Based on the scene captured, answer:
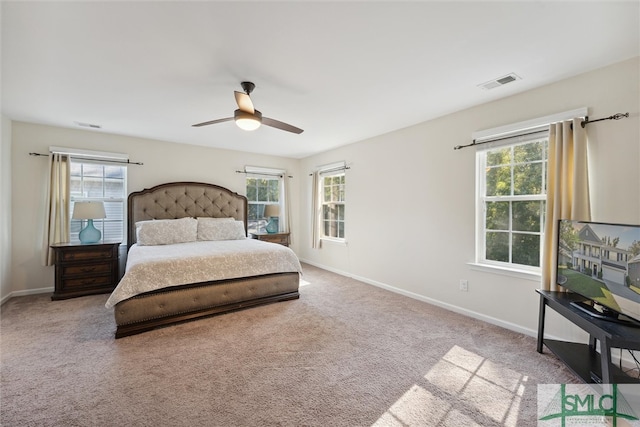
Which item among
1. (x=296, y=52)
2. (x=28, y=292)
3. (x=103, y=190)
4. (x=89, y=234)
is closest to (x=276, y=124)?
(x=296, y=52)

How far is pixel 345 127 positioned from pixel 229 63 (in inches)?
81.1

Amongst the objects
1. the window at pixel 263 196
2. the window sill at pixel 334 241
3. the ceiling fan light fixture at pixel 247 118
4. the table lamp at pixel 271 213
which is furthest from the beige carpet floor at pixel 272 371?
the window at pixel 263 196

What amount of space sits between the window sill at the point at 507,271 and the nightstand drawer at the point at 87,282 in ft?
16.4

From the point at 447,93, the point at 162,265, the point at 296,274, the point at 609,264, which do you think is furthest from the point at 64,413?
the point at 447,93

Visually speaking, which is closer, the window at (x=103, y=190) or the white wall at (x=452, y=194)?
the white wall at (x=452, y=194)

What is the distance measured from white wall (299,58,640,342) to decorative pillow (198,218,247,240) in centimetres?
192

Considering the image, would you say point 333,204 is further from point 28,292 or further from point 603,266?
point 28,292

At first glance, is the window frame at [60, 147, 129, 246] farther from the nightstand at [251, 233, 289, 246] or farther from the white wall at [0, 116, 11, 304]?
the nightstand at [251, 233, 289, 246]

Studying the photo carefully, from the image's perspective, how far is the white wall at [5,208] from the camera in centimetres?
346

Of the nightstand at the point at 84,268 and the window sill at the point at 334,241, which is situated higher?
the window sill at the point at 334,241

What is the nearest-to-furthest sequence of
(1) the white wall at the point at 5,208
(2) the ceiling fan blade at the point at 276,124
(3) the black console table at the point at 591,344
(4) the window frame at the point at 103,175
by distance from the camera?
(3) the black console table at the point at 591,344
(2) the ceiling fan blade at the point at 276,124
(1) the white wall at the point at 5,208
(4) the window frame at the point at 103,175

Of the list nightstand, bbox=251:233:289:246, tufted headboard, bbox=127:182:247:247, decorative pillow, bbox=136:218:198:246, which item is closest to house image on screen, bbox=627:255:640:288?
nightstand, bbox=251:233:289:246

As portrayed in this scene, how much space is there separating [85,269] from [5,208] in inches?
49.3

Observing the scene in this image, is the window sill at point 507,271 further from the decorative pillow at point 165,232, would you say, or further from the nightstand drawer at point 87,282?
the nightstand drawer at point 87,282
